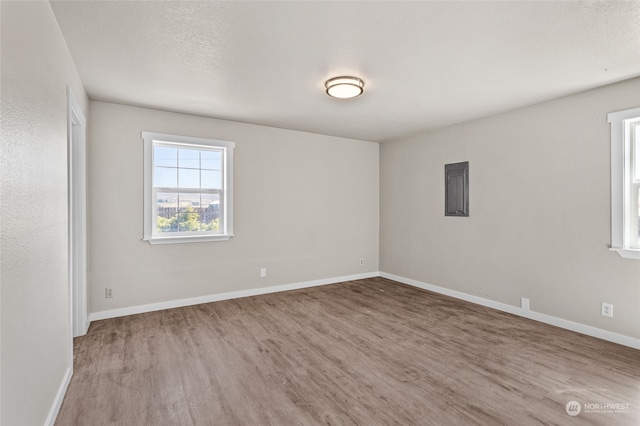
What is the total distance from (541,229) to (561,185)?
542 millimetres

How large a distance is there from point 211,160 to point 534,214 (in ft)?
13.8

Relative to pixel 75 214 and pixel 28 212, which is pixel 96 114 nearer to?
pixel 75 214

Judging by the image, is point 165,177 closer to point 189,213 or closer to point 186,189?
point 186,189

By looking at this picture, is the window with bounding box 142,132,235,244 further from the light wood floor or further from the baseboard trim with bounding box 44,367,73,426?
the baseboard trim with bounding box 44,367,73,426

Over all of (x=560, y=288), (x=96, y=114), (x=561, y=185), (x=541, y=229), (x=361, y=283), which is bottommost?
(x=361, y=283)

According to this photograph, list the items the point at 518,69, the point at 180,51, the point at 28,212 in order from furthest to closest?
1. the point at 518,69
2. the point at 180,51
3. the point at 28,212

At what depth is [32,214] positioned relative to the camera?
1.68 m

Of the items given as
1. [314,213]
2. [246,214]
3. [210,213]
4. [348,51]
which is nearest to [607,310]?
[348,51]

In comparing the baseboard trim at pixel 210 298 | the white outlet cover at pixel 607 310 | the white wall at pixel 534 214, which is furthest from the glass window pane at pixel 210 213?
the white outlet cover at pixel 607 310

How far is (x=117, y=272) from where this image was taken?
394 cm

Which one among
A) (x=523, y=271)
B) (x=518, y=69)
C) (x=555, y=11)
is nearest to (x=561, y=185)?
(x=523, y=271)

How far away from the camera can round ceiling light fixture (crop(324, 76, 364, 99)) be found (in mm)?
3076

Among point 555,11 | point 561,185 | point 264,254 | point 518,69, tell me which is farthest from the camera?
point 264,254

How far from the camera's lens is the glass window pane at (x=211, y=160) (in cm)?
453
